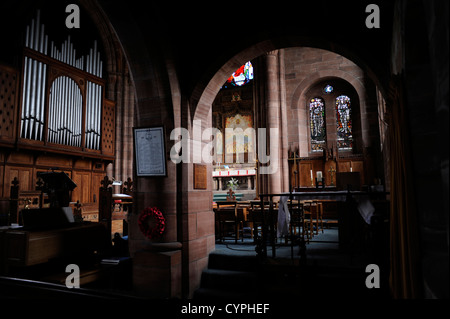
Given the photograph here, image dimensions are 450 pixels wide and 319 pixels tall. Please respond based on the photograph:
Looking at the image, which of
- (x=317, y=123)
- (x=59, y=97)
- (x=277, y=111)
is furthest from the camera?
(x=317, y=123)

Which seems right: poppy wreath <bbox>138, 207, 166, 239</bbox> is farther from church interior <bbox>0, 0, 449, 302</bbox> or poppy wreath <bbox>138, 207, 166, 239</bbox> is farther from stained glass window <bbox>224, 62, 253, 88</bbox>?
stained glass window <bbox>224, 62, 253, 88</bbox>

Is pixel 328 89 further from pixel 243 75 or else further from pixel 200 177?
pixel 200 177

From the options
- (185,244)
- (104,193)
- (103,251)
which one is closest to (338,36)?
(185,244)

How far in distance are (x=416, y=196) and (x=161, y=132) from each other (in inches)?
125

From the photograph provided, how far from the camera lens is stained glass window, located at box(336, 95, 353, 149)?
11.8 meters

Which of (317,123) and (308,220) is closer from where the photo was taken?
(308,220)

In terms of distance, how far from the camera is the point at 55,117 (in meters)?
9.70

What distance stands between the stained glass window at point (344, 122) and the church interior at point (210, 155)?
0.26 ft

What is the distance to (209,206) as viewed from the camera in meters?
4.95

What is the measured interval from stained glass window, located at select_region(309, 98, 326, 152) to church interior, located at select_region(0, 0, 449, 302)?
801mm

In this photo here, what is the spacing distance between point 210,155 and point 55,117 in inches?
281

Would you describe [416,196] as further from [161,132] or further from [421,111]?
[161,132]

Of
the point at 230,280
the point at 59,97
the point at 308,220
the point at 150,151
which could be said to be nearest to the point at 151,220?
the point at 150,151

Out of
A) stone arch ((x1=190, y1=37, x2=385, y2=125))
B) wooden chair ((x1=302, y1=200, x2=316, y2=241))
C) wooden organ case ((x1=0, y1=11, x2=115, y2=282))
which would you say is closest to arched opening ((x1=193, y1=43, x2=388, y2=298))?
wooden chair ((x1=302, y1=200, x2=316, y2=241))
